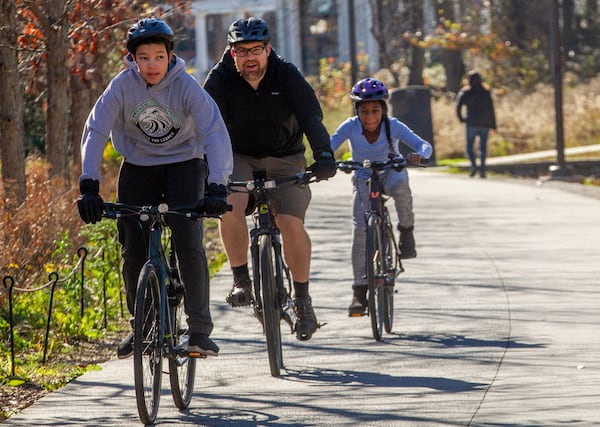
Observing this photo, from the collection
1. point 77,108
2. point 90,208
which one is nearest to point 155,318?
point 90,208

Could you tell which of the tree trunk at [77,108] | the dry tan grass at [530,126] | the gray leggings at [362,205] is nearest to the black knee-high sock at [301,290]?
the gray leggings at [362,205]

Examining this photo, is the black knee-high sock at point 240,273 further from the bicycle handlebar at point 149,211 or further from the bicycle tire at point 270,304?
the bicycle handlebar at point 149,211

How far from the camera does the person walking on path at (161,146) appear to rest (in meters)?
6.30

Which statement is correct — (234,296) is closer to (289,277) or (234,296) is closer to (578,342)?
(289,277)

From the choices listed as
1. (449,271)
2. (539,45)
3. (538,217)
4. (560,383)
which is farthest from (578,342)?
(539,45)

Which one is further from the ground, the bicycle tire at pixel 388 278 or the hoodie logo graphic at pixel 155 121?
the hoodie logo graphic at pixel 155 121

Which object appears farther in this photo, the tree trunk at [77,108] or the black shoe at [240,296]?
the tree trunk at [77,108]

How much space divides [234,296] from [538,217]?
8208mm

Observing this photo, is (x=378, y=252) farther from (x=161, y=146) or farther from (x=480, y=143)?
(x=480, y=143)

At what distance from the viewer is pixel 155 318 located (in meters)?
6.21

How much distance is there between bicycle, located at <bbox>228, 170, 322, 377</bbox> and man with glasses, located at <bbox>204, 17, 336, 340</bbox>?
117 mm

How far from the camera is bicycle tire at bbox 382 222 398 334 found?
28.4 feet

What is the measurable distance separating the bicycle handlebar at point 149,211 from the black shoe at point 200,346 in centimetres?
62

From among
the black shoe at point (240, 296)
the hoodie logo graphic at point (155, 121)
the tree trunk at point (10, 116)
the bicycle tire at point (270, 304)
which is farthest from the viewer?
the tree trunk at point (10, 116)
